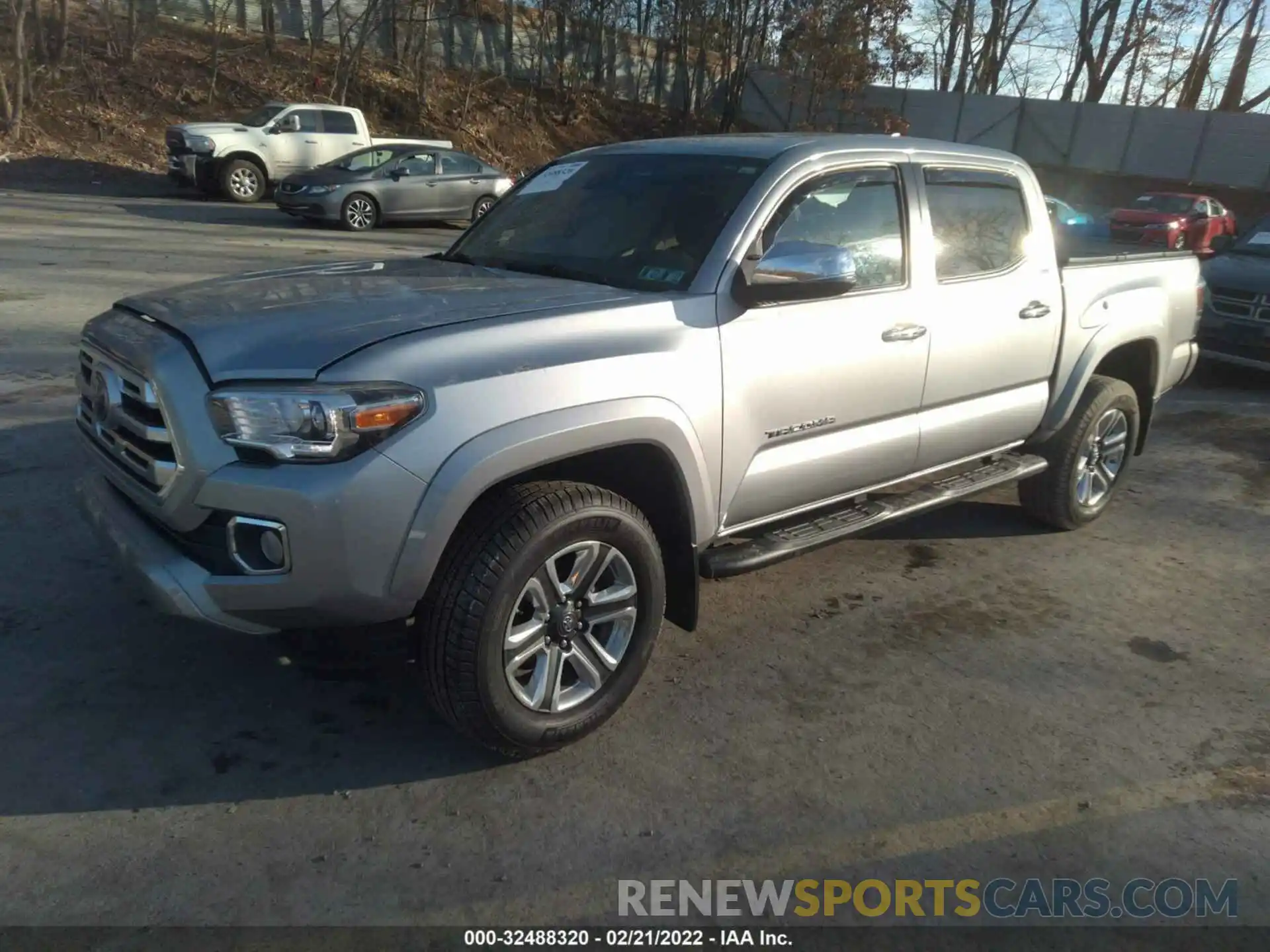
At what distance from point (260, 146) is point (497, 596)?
19099 mm

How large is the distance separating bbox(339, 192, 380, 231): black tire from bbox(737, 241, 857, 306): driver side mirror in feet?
49.3

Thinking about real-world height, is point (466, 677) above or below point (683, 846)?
above

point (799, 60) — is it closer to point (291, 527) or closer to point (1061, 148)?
point (1061, 148)

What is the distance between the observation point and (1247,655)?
431 cm

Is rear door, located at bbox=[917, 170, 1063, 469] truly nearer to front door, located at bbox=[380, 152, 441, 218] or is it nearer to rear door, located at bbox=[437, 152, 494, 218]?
front door, located at bbox=[380, 152, 441, 218]

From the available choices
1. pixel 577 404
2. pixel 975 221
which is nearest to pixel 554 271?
pixel 577 404

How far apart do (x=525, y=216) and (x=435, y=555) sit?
2.07 meters

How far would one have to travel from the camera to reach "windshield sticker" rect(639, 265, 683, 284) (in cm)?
364

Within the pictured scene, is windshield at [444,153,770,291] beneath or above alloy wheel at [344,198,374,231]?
above

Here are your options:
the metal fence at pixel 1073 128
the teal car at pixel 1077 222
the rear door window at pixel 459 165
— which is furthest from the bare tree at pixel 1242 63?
the rear door window at pixel 459 165

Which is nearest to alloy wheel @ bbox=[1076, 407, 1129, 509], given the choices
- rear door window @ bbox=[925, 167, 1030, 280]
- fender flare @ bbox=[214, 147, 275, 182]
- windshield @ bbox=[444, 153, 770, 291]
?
rear door window @ bbox=[925, 167, 1030, 280]

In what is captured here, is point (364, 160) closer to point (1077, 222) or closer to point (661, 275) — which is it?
point (1077, 222)

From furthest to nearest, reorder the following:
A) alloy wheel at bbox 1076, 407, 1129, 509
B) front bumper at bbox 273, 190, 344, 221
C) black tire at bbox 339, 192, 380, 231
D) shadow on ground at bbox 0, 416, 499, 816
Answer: black tire at bbox 339, 192, 380, 231 < front bumper at bbox 273, 190, 344, 221 < alloy wheel at bbox 1076, 407, 1129, 509 < shadow on ground at bbox 0, 416, 499, 816

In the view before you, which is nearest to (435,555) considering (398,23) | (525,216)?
(525,216)
